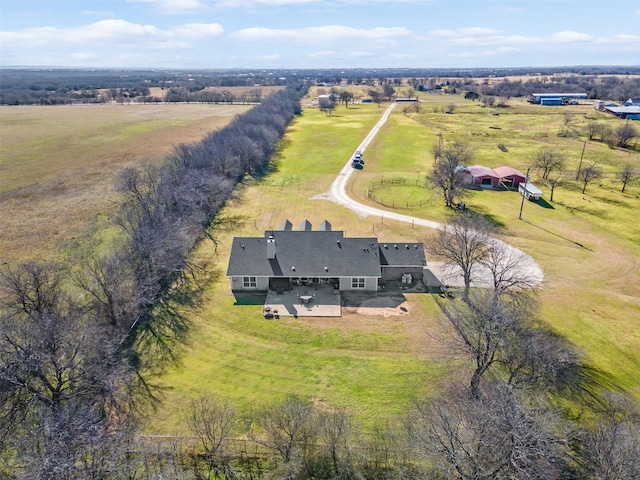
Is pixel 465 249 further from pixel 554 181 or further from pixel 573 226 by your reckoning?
pixel 554 181

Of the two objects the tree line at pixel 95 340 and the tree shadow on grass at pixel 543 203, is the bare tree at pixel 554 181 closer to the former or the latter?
the tree shadow on grass at pixel 543 203

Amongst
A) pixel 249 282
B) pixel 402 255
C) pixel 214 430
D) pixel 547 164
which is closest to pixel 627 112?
pixel 547 164

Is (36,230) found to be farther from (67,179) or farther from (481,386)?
(481,386)

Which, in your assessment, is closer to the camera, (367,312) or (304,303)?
(367,312)

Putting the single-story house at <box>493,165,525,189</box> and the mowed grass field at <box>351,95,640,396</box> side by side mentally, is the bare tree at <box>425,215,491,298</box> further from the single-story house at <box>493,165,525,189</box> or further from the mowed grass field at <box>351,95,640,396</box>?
the single-story house at <box>493,165,525,189</box>

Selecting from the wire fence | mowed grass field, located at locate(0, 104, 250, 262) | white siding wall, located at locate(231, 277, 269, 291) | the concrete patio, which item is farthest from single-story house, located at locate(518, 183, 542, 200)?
mowed grass field, located at locate(0, 104, 250, 262)
